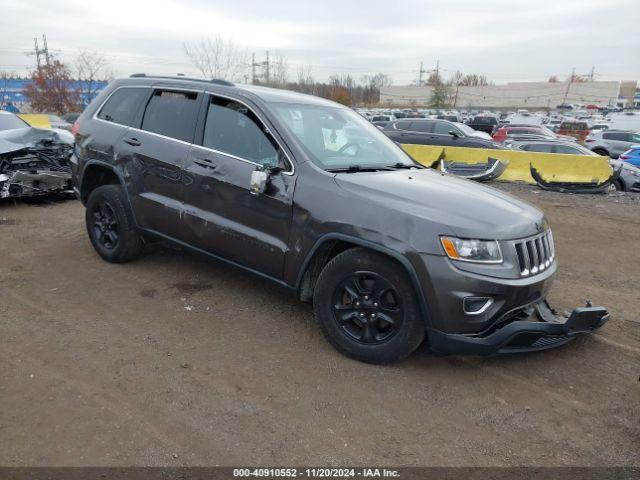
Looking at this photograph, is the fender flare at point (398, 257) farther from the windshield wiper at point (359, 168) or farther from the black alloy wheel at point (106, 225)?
the black alloy wheel at point (106, 225)

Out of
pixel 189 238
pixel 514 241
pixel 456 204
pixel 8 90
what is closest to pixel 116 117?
pixel 189 238

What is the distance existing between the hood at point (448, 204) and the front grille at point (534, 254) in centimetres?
6

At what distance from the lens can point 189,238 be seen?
4.37 meters

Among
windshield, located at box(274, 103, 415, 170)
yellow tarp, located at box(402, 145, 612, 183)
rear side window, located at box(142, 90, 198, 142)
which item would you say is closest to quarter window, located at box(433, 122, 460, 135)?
yellow tarp, located at box(402, 145, 612, 183)

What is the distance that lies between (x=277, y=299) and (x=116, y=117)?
2513mm

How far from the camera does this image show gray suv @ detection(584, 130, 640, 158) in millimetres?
21281

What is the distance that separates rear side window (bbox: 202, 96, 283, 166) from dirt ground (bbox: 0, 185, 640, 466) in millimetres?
1348

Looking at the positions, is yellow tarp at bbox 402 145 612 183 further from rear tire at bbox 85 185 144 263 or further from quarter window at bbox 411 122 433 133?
rear tire at bbox 85 185 144 263

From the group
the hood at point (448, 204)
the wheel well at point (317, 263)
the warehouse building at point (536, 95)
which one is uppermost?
the warehouse building at point (536, 95)

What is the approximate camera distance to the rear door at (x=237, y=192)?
12.3ft

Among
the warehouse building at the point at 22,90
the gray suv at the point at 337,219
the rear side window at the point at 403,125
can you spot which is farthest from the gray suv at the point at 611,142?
the warehouse building at the point at 22,90

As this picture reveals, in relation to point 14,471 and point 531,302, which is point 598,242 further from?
point 14,471

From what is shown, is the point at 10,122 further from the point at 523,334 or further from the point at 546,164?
the point at 546,164

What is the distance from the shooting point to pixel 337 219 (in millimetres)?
3436
